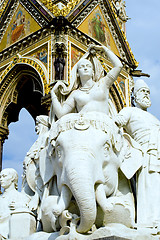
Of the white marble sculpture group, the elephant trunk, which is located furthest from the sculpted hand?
the elephant trunk

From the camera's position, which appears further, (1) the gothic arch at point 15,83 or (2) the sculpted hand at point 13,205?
(1) the gothic arch at point 15,83

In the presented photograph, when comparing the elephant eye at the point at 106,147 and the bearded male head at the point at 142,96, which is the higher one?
the bearded male head at the point at 142,96

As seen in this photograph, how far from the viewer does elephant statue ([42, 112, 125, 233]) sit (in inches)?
133

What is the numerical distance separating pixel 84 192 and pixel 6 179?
4.56 ft

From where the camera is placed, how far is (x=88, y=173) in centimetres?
344

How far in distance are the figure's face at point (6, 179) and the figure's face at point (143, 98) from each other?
4.63 feet

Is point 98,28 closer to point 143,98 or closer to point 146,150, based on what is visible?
point 143,98

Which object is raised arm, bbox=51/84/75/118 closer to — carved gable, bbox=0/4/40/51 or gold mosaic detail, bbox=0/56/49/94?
gold mosaic detail, bbox=0/56/49/94

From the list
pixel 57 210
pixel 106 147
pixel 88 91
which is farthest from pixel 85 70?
pixel 57 210

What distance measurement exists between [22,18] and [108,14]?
387cm

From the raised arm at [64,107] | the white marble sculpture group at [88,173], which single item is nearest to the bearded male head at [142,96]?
the white marble sculpture group at [88,173]

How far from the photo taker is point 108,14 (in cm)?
2139

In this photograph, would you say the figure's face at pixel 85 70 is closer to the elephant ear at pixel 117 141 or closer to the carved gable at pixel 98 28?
the elephant ear at pixel 117 141

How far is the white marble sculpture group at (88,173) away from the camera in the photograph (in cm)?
348
